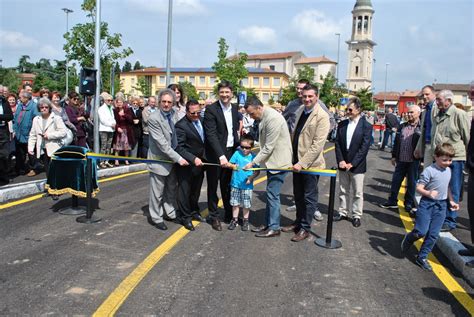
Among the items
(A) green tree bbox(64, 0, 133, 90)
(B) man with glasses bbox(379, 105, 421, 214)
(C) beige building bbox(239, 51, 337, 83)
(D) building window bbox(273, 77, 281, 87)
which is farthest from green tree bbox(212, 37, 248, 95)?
(C) beige building bbox(239, 51, 337, 83)

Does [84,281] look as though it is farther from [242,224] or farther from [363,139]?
[363,139]

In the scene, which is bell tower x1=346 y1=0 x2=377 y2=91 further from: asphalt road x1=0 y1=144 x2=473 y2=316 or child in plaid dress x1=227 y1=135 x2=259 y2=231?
asphalt road x1=0 y1=144 x2=473 y2=316

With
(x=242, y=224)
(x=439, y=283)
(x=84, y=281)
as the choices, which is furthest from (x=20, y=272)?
(x=439, y=283)

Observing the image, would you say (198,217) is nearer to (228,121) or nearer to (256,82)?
(228,121)

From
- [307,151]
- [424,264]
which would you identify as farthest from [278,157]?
[424,264]

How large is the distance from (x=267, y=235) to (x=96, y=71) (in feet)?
22.7

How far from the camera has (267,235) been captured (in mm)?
5484

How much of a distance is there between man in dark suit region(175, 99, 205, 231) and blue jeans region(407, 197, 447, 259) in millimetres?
2952

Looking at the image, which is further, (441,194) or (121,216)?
(121,216)

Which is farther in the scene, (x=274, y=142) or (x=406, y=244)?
(x=274, y=142)

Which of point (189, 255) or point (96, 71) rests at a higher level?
point (96, 71)

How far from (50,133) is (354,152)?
535cm

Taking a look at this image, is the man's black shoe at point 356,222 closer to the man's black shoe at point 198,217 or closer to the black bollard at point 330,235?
the black bollard at point 330,235

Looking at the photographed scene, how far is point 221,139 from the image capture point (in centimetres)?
581
